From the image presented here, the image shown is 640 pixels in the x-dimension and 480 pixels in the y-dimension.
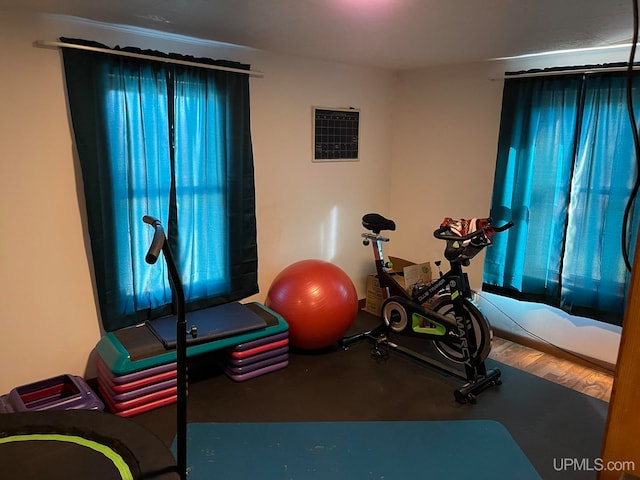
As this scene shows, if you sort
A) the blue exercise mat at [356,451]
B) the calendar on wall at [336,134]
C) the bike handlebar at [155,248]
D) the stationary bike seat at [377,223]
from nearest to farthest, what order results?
the bike handlebar at [155,248]
the blue exercise mat at [356,451]
the stationary bike seat at [377,223]
the calendar on wall at [336,134]

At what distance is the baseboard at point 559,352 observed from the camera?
3.34m

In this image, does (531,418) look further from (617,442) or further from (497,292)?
(617,442)

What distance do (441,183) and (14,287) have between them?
3287 millimetres

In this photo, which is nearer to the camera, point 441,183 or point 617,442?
point 617,442

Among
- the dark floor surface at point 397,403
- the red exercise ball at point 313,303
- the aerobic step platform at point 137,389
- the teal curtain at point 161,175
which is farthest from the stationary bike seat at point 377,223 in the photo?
the aerobic step platform at point 137,389

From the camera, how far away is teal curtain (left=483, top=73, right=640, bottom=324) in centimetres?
307

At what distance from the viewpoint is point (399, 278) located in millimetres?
4066

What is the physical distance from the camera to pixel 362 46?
3.14m

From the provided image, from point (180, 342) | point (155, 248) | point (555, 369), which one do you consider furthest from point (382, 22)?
point (555, 369)

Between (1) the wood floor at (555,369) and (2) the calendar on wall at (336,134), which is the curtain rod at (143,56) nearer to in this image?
(2) the calendar on wall at (336,134)

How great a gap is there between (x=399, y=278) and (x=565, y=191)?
1.46 meters

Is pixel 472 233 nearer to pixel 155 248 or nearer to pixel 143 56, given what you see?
pixel 155 248

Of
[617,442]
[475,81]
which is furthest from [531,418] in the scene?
[475,81]

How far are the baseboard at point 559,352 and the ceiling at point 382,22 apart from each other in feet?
7.06
